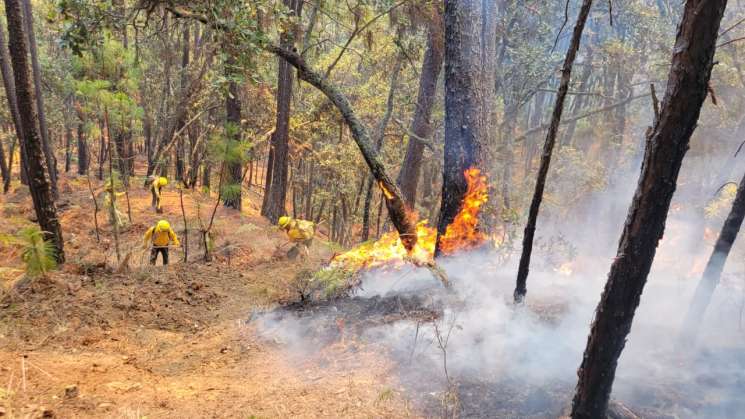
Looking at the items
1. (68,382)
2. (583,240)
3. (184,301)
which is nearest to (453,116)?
(184,301)

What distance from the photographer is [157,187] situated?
49.4 feet

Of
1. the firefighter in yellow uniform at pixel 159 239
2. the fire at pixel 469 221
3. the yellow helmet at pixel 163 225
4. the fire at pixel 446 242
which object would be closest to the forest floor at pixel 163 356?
the firefighter in yellow uniform at pixel 159 239

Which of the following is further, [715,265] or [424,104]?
[424,104]

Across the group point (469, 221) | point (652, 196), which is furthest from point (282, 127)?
point (652, 196)

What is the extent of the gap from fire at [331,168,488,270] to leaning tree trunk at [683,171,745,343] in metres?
3.29

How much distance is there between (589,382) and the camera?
148 inches

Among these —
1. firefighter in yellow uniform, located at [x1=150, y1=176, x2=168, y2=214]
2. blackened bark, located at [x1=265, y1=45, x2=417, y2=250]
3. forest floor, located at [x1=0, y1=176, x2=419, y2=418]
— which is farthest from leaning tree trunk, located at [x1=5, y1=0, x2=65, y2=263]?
firefighter in yellow uniform, located at [x1=150, y1=176, x2=168, y2=214]

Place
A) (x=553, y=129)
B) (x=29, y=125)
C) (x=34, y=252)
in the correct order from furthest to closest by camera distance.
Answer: (x=29, y=125), (x=34, y=252), (x=553, y=129)

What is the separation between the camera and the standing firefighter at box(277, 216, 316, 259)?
11625mm

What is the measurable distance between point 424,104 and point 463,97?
513 cm

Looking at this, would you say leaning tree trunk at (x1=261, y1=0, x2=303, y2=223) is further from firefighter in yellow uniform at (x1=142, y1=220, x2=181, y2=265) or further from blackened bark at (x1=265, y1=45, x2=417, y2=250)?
blackened bark at (x1=265, y1=45, x2=417, y2=250)

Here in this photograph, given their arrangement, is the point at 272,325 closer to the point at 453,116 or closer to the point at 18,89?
the point at 453,116

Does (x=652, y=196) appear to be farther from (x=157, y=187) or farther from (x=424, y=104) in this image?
(x=157, y=187)

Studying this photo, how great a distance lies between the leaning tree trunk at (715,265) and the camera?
5934 millimetres
